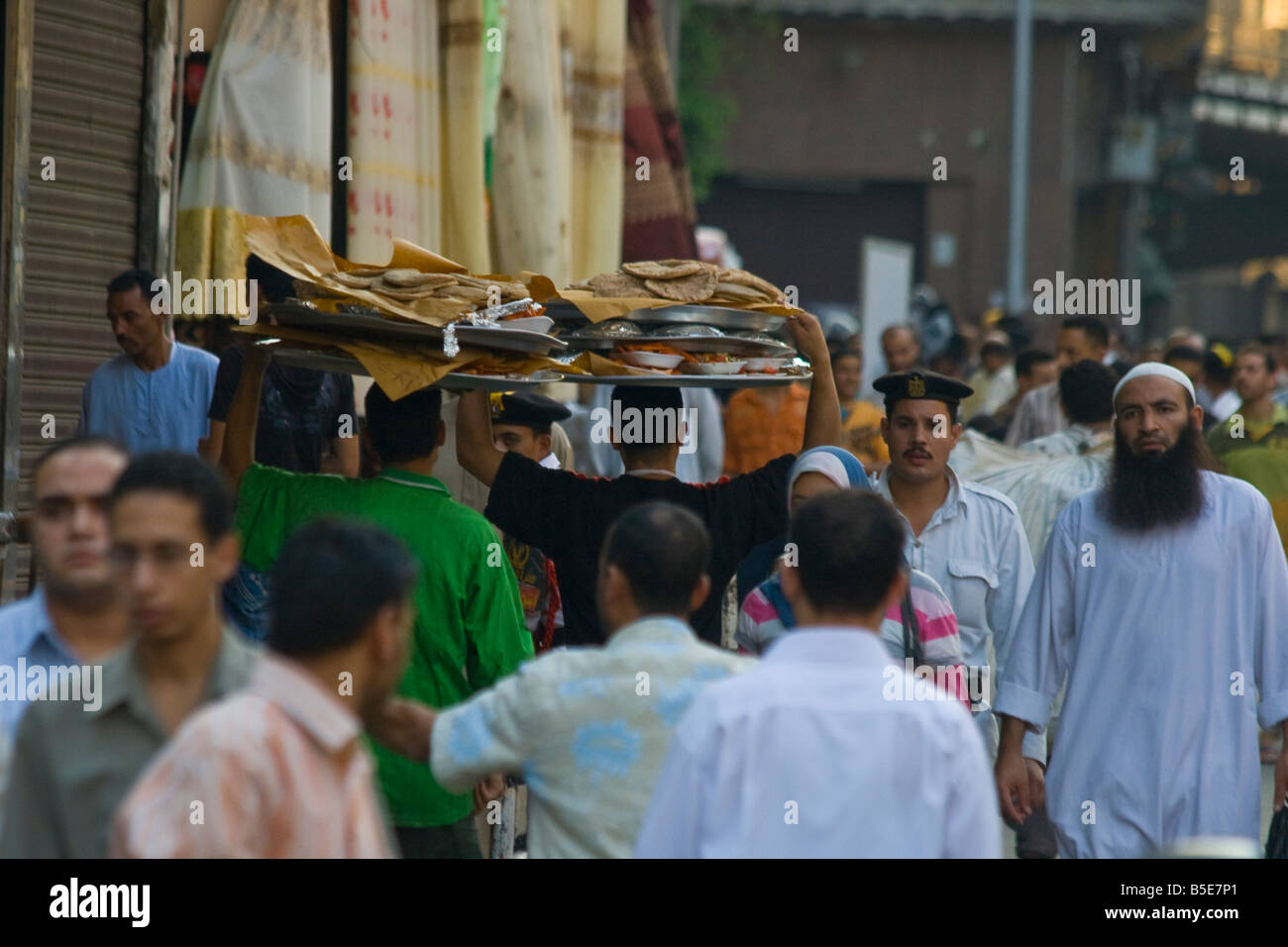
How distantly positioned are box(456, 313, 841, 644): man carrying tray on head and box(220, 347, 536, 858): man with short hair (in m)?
0.36

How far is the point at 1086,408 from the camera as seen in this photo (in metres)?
8.13

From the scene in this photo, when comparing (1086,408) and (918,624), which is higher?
(1086,408)

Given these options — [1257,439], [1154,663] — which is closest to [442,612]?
[1154,663]

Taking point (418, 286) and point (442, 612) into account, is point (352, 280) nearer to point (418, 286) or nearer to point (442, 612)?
point (418, 286)

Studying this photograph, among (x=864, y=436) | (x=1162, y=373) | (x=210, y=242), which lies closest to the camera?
(x=1162, y=373)

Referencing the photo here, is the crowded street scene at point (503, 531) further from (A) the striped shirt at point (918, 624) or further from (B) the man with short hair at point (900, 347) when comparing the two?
(B) the man with short hair at point (900, 347)

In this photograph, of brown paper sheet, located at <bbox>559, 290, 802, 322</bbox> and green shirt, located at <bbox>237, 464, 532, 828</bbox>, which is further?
brown paper sheet, located at <bbox>559, 290, 802, 322</bbox>

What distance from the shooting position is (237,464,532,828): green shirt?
476 cm

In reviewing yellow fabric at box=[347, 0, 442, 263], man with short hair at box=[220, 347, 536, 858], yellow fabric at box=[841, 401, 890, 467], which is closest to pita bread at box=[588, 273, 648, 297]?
man with short hair at box=[220, 347, 536, 858]

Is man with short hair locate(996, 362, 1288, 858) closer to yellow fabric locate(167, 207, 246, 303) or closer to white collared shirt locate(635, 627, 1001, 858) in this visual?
white collared shirt locate(635, 627, 1001, 858)

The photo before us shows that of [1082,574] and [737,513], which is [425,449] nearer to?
[737,513]

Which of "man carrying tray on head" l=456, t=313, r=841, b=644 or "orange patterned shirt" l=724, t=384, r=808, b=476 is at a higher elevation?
"orange patterned shirt" l=724, t=384, r=808, b=476

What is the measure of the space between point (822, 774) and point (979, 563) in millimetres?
2672

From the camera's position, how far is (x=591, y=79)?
40.8ft
